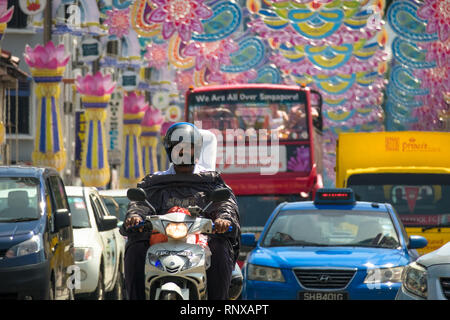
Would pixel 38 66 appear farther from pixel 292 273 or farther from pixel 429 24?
pixel 292 273

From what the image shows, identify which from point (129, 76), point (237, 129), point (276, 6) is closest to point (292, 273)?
point (237, 129)

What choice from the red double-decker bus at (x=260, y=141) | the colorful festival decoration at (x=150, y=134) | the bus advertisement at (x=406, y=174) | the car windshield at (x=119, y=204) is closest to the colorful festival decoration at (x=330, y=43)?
the red double-decker bus at (x=260, y=141)

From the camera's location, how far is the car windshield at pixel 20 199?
11977mm

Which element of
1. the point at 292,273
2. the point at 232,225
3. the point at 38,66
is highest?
the point at 38,66

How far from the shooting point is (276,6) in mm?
29859

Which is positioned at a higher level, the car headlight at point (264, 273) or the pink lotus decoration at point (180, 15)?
the pink lotus decoration at point (180, 15)

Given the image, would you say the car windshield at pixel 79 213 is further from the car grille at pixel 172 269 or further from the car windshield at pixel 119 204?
the car grille at pixel 172 269

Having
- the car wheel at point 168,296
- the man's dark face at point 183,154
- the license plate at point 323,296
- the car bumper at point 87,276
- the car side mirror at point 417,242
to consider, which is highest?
the man's dark face at point 183,154

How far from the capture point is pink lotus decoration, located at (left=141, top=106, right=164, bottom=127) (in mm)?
44991

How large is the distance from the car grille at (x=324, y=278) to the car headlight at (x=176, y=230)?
14.0 ft

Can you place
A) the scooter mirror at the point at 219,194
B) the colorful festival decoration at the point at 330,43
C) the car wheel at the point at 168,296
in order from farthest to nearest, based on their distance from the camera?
1. the colorful festival decoration at the point at 330,43
2. the scooter mirror at the point at 219,194
3. the car wheel at the point at 168,296

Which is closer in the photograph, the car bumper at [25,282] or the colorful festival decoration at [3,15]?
the car bumper at [25,282]
